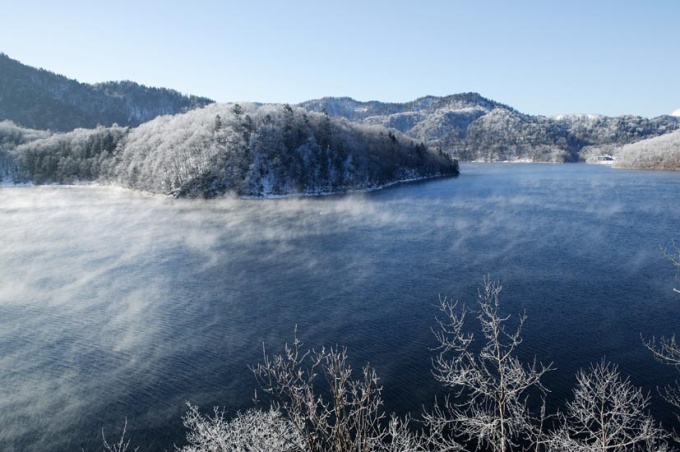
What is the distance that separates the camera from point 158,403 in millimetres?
26859

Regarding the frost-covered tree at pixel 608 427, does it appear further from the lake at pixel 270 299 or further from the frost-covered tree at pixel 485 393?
the lake at pixel 270 299

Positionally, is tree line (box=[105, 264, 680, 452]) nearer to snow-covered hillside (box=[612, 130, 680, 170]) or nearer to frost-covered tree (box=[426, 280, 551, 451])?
frost-covered tree (box=[426, 280, 551, 451])

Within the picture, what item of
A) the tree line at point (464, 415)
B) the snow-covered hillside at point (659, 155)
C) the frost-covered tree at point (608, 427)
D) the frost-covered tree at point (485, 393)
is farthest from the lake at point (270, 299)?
the snow-covered hillside at point (659, 155)

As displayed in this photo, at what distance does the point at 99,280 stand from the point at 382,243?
3763 cm

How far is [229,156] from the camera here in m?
124

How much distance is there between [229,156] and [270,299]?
87.8 meters

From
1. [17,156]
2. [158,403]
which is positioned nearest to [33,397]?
[158,403]

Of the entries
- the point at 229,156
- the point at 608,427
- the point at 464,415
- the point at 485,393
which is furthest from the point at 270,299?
the point at 229,156

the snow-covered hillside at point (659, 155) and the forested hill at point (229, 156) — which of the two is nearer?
the forested hill at point (229, 156)

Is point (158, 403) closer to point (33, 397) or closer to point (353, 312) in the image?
point (33, 397)

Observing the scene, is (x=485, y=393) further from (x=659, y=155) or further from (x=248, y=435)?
(x=659, y=155)

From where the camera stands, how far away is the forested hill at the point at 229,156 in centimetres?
12219

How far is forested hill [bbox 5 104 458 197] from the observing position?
12219cm

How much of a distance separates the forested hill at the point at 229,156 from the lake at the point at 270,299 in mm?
35062
